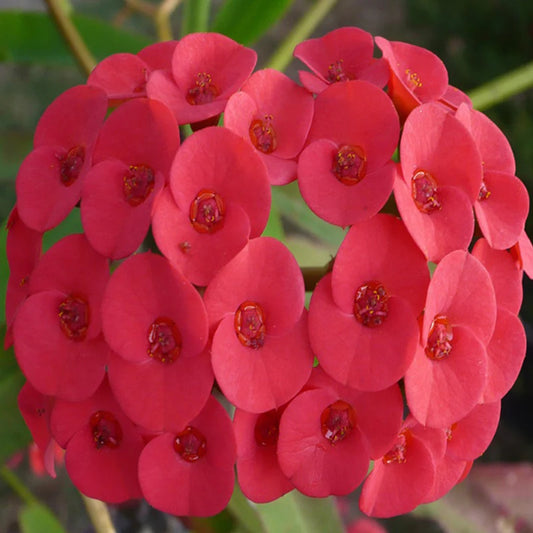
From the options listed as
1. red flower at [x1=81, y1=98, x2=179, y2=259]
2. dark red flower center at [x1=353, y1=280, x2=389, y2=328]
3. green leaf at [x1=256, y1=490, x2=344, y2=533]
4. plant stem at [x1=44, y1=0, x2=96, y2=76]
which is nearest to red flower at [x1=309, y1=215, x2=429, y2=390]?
dark red flower center at [x1=353, y1=280, x2=389, y2=328]

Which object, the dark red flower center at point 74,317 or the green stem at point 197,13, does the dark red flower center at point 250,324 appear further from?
the green stem at point 197,13

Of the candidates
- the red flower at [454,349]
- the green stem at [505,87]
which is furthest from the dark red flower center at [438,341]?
the green stem at [505,87]

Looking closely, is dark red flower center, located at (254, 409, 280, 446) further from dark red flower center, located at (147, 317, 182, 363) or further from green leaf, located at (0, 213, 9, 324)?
green leaf, located at (0, 213, 9, 324)

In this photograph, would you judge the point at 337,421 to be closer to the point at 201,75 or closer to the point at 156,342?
the point at 156,342

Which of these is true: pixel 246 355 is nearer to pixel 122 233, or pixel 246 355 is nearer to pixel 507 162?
pixel 122 233

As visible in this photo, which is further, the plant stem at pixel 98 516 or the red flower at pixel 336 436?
the plant stem at pixel 98 516

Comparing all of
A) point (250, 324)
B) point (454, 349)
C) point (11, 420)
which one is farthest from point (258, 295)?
point (11, 420)
